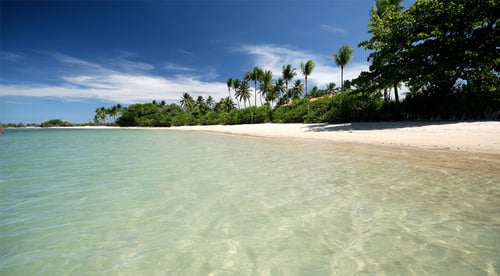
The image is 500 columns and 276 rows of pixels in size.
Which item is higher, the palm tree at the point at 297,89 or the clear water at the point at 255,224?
the palm tree at the point at 297,89

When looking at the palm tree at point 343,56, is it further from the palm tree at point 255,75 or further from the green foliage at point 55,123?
the green foliage at point 55,123

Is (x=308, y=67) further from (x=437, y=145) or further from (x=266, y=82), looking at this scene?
(x=437, y=145)

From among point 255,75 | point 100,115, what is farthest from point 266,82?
point 100,115

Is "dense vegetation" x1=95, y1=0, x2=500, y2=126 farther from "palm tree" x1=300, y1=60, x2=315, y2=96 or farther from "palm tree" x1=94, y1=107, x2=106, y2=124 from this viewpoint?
"palm tree" x1=94, y1=107, x2=106, y2=124

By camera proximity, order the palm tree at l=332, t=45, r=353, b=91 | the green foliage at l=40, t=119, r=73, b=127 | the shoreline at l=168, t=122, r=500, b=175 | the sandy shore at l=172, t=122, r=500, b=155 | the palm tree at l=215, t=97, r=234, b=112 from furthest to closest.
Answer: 1. the green foliage at l=40, t=119, r=73, b=127
2. the palm tree at l=215, t=97, r=234, b=112
3. the palm tree at l=332, t=45, r=353, b=91
4. the sandy shore at l=172, t=122, r=500, b=155
5. the shoreline at l=168, t=122, r=500, b=175

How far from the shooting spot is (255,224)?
277 centimetres

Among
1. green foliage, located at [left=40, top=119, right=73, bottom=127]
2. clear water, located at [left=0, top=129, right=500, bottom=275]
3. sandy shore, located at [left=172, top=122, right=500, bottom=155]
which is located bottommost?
clear water, located at [left=0, top=129, right=500, bottom=275]

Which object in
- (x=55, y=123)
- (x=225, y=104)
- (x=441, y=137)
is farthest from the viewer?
(x=55, y=123)

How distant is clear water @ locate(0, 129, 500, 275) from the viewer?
6.51ft

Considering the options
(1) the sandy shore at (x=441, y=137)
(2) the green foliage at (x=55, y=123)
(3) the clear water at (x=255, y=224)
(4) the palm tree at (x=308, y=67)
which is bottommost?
(3) the clear water at (x=255, y=224)

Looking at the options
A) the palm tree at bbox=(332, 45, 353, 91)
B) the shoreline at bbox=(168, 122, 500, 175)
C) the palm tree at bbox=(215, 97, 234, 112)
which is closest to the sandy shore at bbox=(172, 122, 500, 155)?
the shoreline at bbox=(168, 122, 500, 175)

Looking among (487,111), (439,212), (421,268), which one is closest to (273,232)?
(421,268)

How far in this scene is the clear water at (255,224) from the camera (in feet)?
6.51

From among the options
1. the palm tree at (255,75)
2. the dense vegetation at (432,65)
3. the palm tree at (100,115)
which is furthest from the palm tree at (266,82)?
the palm tree at (100,115)
